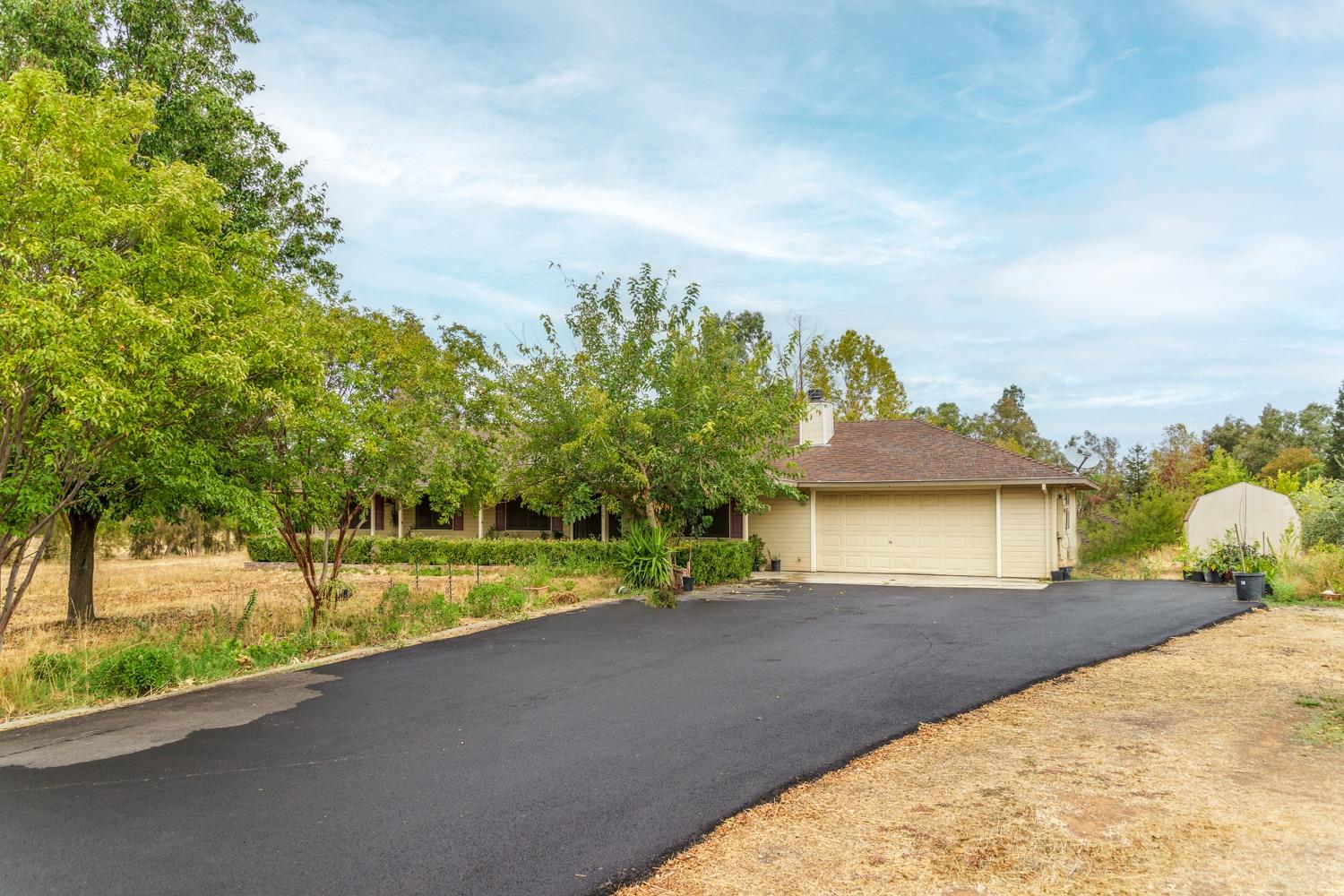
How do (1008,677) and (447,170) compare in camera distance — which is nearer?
(1008,677)

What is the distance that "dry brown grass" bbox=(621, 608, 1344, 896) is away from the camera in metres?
3.58

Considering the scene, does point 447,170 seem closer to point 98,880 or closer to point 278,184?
point 278,184

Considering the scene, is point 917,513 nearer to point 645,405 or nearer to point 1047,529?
point 1047,529

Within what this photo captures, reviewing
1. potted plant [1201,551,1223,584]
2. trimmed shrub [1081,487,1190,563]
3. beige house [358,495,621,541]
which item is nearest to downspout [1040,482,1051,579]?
potted plant [1201,551,1223,584]

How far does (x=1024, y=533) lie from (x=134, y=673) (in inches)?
683

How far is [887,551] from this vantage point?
19.4 metres

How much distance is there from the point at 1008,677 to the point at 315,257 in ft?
51.2

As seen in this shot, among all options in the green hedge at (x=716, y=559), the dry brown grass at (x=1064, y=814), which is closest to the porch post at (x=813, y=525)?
the green hedge at (x=716, y=559)

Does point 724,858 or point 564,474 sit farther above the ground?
point 564,474

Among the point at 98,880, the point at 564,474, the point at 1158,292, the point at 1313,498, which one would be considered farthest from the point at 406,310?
the point at 1313,498

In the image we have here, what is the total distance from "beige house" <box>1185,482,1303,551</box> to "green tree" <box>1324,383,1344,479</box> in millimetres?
15548

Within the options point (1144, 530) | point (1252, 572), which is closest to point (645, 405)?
point (1252, 572)

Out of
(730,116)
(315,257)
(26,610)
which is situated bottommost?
(26,610)

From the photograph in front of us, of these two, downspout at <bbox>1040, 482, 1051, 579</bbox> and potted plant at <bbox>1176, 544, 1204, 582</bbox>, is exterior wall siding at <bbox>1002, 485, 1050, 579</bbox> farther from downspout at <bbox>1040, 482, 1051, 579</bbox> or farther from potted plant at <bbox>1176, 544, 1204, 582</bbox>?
potted plant at <bbox>1176, 544, 1204, 582</bbox>
